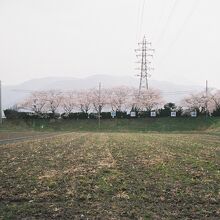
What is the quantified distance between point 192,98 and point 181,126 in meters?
28.7

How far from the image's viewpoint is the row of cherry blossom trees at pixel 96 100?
118812 millimetres

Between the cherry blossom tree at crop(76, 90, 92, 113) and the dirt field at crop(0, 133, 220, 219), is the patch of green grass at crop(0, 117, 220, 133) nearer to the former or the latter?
the cherry blossom tree at crop(76, 90, 92, 113)

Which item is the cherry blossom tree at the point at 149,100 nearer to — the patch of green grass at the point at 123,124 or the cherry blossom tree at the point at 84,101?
the cherry blossom tree at the point at 84,101

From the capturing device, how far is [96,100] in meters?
123

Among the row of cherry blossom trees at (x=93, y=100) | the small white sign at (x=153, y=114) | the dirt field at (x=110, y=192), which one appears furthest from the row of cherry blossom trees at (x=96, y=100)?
the dirt field at (x=110, y=192)

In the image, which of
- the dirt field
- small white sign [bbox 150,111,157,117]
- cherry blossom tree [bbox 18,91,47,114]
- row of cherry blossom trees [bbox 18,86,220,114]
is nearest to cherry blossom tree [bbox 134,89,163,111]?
row of cherry blossom trees [bbox 18,86,220,114]

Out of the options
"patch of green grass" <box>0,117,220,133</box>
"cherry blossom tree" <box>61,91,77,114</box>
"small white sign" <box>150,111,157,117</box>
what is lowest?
"patch of green grass" <box>0,117,220,133</box>

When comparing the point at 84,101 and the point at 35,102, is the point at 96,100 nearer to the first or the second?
the point at 84,101

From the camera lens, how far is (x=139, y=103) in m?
119

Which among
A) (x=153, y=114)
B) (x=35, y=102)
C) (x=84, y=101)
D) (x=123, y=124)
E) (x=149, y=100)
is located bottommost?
(x=123, y=124)

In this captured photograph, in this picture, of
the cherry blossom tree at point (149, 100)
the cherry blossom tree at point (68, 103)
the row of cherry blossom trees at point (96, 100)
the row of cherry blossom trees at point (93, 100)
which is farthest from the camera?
the cherry blossom tree at point (68, 103)

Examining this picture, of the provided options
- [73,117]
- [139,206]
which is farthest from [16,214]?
[73,117]

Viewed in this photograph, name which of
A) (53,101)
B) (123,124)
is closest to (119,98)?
(53,101)

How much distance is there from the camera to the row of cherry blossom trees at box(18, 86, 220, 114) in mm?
118812
